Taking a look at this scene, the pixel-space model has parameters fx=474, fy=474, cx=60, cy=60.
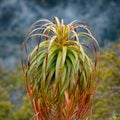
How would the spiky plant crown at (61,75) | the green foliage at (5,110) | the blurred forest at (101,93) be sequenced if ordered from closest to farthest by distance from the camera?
the spiky plant crown at (61,75) < the blurred forest at (101,93) < the green foliage at (5,110)

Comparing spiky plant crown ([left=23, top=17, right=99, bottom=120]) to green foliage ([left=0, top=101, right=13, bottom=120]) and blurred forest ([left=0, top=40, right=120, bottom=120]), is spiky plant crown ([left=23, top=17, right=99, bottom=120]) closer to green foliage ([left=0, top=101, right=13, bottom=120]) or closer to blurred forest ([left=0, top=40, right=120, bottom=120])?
blurred forest ([left=0, top=40, right=120, bottom=120])

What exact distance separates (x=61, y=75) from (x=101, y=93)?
1324 cm

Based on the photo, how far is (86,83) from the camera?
293cm

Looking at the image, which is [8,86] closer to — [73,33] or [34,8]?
[73,33]

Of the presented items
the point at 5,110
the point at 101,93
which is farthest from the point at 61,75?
the point at 5,110

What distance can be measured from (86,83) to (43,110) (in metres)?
0.32

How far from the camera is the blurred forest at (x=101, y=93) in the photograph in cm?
1381

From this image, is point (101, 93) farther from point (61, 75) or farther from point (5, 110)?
point (61, 75)

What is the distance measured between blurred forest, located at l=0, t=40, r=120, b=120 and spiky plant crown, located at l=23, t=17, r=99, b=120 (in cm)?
11

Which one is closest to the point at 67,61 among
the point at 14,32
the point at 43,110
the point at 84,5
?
the point at 43,110

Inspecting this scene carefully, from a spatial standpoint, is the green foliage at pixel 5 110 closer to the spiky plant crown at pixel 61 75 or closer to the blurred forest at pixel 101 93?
the blurred forest at pixel 101 93

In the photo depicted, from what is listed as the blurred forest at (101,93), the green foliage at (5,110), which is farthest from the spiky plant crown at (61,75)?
the green foliage at (5,110)

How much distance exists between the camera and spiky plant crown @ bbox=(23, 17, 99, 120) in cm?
285

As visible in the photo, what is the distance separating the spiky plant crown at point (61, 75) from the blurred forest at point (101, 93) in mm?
107
